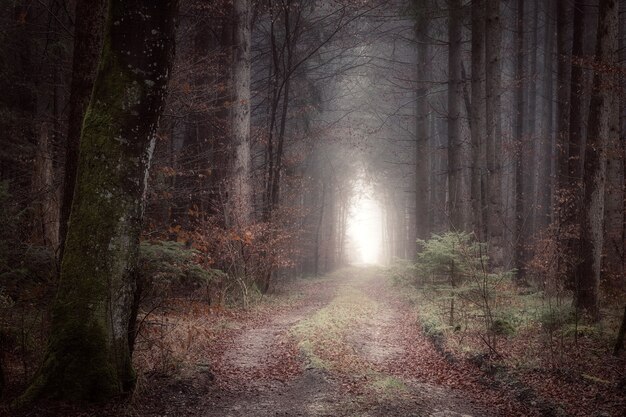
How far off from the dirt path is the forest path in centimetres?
1

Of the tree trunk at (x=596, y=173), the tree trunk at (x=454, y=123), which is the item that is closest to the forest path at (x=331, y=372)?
the tree trunk at (x=596, y=173)

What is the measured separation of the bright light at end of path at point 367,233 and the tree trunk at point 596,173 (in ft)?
153

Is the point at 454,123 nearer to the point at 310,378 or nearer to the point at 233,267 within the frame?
the point at 233,267

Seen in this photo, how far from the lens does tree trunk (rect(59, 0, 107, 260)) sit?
6.65 metres

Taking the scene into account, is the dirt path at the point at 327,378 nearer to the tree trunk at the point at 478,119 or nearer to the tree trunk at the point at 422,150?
the tree trunk at the point at 478,119

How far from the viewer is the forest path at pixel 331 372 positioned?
544 centimetres

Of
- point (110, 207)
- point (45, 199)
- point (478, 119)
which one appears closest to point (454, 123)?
point (478, 119)

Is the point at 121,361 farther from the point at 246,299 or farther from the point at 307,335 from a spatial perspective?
the point at 246,299

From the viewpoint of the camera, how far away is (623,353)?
646cm

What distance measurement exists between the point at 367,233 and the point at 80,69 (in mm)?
76602

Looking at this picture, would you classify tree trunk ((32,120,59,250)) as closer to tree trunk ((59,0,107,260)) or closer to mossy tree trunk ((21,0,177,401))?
tree trunk ((59,0,107,260))

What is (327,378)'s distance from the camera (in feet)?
21.0

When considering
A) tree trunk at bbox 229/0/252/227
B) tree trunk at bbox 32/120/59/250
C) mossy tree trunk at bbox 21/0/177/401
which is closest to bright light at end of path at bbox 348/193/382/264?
tree trunk at bbox 229/0/252/227

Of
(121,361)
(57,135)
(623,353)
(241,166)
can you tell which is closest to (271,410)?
(121,361)
